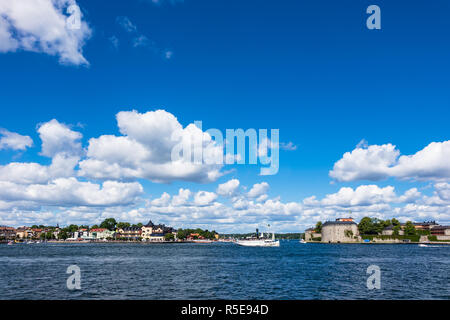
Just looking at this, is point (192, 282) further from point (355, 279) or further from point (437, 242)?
point (437, 242)

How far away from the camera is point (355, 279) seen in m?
43.7

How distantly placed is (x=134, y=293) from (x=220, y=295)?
338 inches

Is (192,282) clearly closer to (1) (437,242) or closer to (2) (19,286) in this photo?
(2) (19,286)

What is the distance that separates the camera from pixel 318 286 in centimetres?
3828

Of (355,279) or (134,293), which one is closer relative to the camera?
(134,293)

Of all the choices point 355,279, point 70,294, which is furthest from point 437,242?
point 70,294

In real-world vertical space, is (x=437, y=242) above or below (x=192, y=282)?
below
